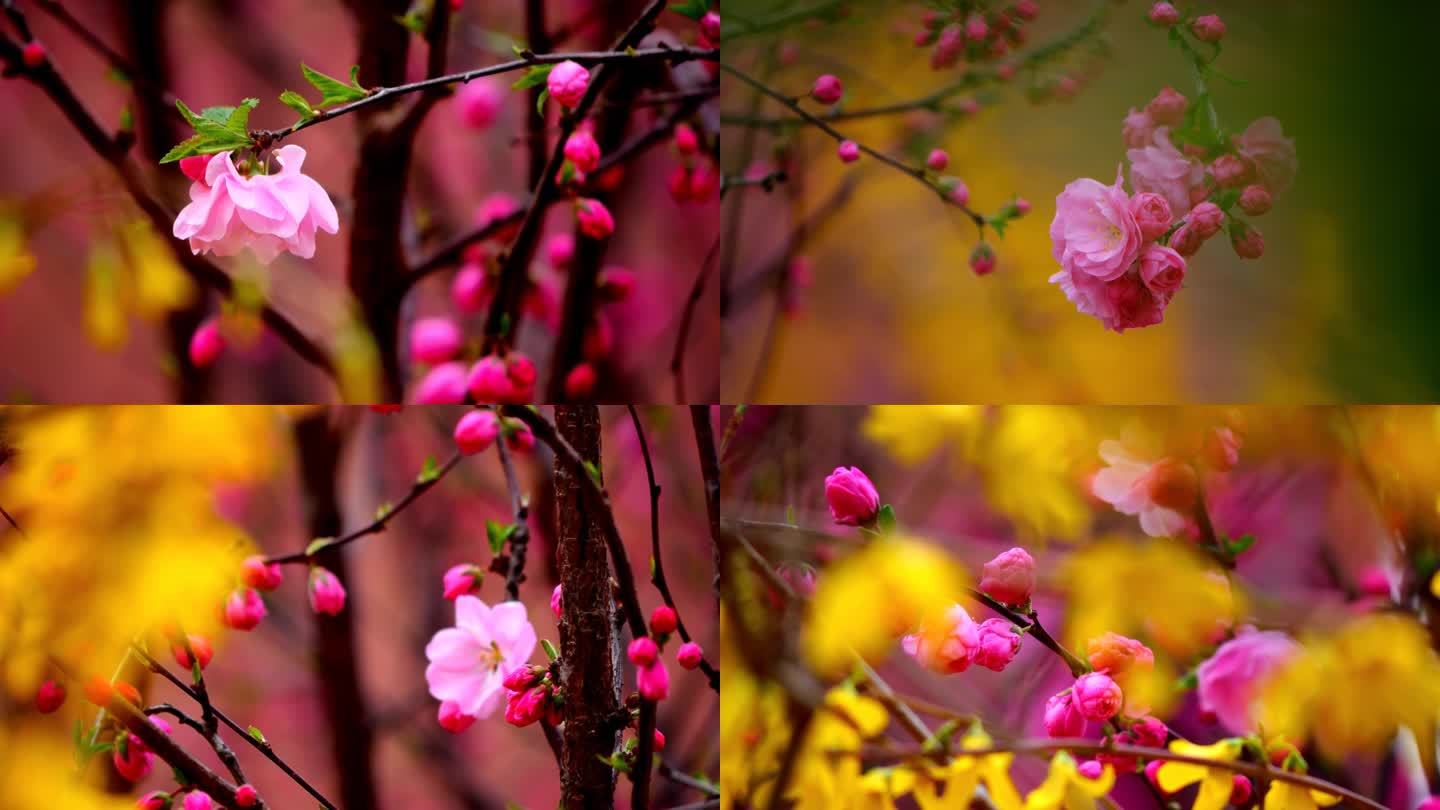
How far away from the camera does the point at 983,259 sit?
101 centimetres

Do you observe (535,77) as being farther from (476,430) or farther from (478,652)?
(478,652)

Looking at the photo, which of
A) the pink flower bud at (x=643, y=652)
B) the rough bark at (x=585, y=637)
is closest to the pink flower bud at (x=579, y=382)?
the rough bark at (x=585, y=637)

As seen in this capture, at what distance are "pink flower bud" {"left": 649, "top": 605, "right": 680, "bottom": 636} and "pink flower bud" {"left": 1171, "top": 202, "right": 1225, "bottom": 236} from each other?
2.03 ft

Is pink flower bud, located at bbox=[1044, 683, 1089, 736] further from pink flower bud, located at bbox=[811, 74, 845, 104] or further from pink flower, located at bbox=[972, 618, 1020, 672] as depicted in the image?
pink flower bud, located at bbox=[811, 74, 845, 104]

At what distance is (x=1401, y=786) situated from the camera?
99 cm

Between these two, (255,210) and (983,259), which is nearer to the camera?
(255,210)

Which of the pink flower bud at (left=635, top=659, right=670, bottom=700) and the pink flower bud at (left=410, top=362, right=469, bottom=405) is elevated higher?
the pink flower bud at (left=410, top=362, right=469, bottom=405)

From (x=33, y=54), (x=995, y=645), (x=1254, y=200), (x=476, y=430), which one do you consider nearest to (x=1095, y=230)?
(x=1254, y=200)

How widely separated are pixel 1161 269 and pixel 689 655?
1.89 ft

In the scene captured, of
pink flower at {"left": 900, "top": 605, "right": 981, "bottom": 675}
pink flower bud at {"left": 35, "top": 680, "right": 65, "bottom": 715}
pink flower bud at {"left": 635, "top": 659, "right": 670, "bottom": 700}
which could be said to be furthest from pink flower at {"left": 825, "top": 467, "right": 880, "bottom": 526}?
pink flower bud at {"left": 35, "top": 680, "right": 65, "bottom": 715}

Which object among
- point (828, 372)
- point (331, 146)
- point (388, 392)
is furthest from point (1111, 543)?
point (331, 146)

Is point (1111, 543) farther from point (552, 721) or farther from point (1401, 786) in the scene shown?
point (552, 721)

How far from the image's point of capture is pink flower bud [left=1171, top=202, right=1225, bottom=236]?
978mm

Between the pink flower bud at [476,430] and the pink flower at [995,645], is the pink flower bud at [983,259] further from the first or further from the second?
the pink flower bud at [476,430]
